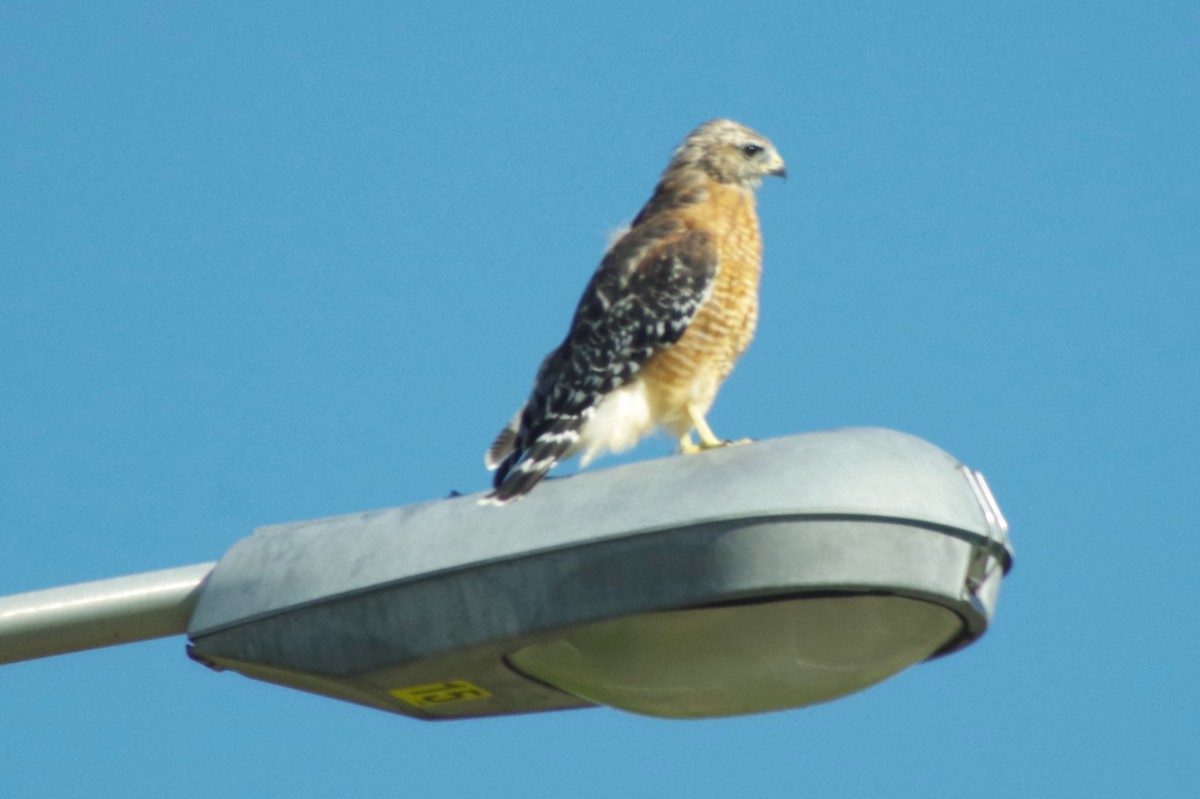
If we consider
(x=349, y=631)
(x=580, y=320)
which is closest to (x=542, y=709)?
(x=349, y=631)

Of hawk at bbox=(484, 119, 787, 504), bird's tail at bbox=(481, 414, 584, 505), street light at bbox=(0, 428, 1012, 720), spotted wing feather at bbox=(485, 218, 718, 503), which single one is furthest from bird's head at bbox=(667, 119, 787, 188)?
street light at bbox=(0, 428, 1012, 720)

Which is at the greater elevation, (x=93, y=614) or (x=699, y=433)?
(x=699, y=433)

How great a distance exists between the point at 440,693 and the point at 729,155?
4336 mm

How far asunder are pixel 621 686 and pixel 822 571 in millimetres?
584

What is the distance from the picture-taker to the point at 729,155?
7.17m

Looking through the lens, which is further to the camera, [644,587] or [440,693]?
[440,693]

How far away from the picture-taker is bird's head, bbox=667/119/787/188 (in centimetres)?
714

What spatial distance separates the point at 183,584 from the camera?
10.6 feet

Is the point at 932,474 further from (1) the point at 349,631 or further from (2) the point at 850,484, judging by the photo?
(1) the point at 349,631

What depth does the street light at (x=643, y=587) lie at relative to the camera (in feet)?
9.16

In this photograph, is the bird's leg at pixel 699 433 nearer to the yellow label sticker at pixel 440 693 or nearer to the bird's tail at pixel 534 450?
the bird's tail at pixel 534 450

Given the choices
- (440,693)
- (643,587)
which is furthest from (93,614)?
(643,587)

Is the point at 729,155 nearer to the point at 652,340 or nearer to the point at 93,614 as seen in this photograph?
the point at 652,340

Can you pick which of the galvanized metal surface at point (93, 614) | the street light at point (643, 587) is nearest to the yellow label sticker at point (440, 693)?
the street light at point (643, 587)
